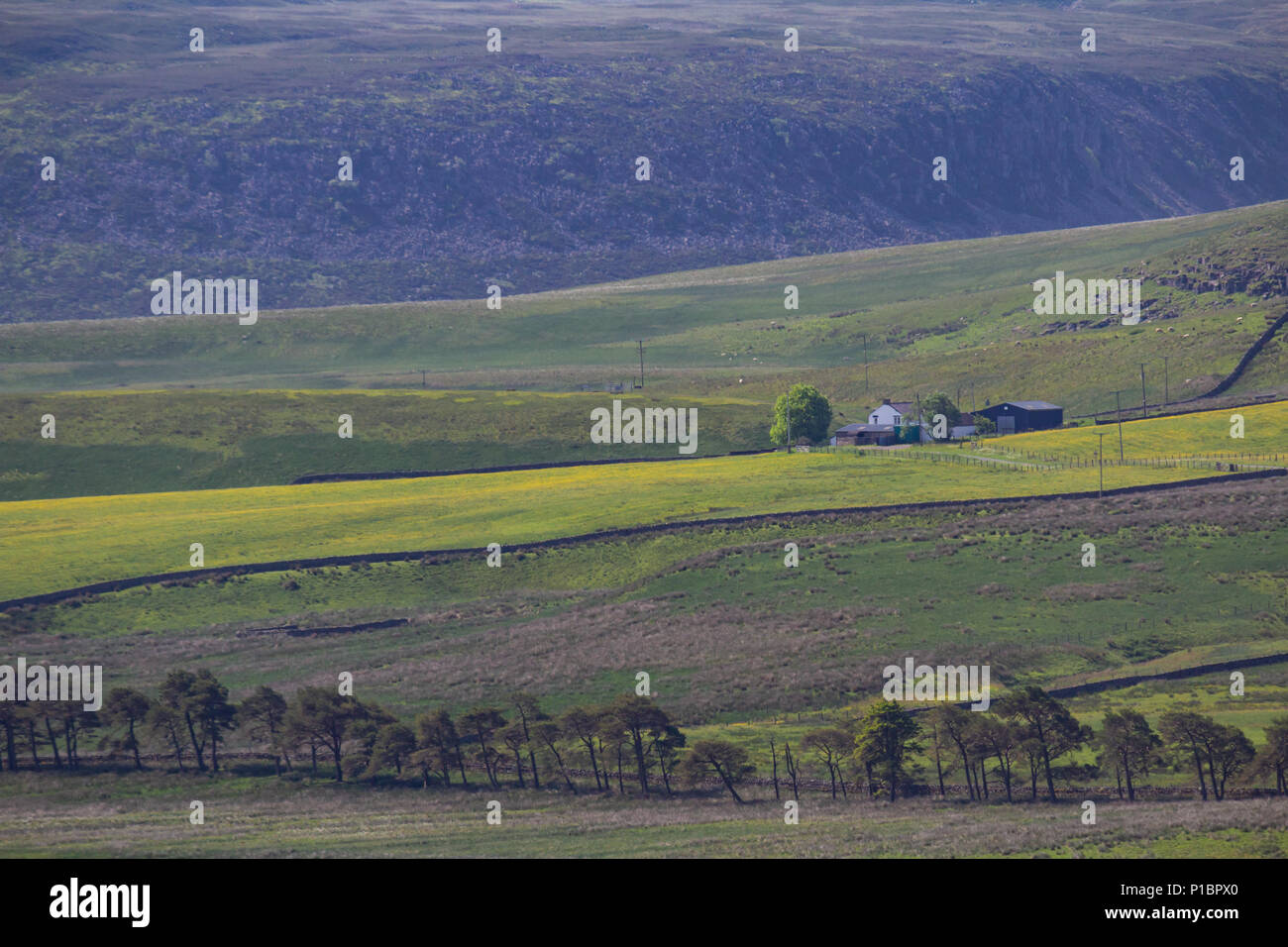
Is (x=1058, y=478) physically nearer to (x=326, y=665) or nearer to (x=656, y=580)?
(x=656, y=580)

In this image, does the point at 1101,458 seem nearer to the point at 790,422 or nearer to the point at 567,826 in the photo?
the point at 790,422

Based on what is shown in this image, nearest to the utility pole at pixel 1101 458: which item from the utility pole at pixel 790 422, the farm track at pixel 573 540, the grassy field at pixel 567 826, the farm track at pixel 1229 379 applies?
the farm track at pixel 573 540

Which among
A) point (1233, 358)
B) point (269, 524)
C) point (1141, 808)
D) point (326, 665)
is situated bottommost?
point (1141, 808)

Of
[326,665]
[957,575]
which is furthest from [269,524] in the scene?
[957,575]

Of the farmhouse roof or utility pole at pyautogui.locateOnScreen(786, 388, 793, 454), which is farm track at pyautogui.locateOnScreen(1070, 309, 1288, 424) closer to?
the farmhouse roof

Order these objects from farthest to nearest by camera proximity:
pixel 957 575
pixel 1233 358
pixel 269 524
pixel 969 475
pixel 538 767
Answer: pixel 1233 358, pixel 969 475, pixel 269 524, pixel 957 575, pixel 538 767
